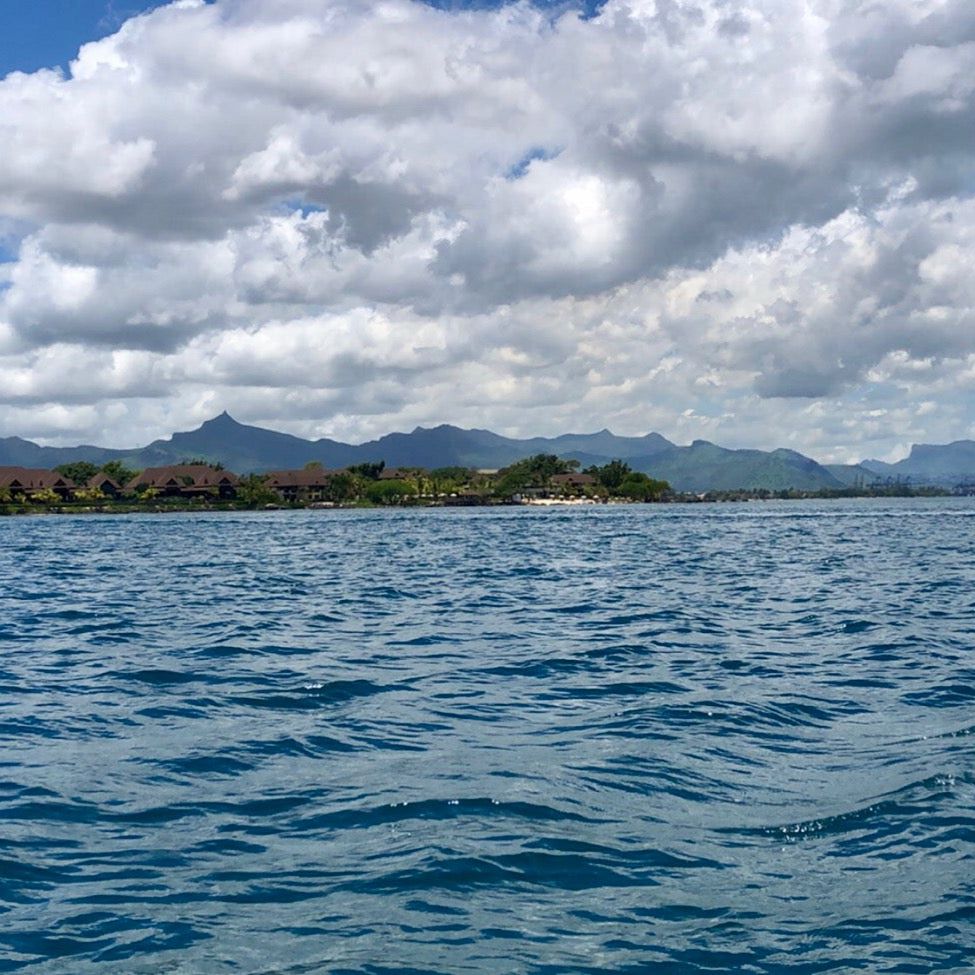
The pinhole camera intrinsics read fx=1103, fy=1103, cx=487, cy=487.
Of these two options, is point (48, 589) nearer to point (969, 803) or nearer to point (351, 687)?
point (351, 687)

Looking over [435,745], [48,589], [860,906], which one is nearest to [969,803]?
[860,906]

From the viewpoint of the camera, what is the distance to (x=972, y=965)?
8547 millimetres

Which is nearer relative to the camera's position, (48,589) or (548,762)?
(548,762)

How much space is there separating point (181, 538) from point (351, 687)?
85.2 metres

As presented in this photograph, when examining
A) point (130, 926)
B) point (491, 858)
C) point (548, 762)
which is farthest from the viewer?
point (548, 762)

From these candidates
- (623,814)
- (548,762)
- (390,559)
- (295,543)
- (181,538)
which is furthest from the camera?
(181,538)

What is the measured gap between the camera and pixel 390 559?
66.6 meters

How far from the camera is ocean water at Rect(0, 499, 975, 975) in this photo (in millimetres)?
9188

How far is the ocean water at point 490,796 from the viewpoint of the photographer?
919cm

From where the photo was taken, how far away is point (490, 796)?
43.1 ft


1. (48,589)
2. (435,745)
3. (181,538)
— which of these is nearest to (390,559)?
(48,589)

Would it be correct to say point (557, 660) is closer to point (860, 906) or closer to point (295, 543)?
point (860, 906)

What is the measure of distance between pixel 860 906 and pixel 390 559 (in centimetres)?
5756

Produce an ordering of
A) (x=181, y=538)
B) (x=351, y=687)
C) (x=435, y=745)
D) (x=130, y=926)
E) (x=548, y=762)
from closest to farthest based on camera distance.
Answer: (x=130, y=926) → (x=548, y=762) → (x=435, y=745) → (x=351, y=687) → (x=181, y=538)
